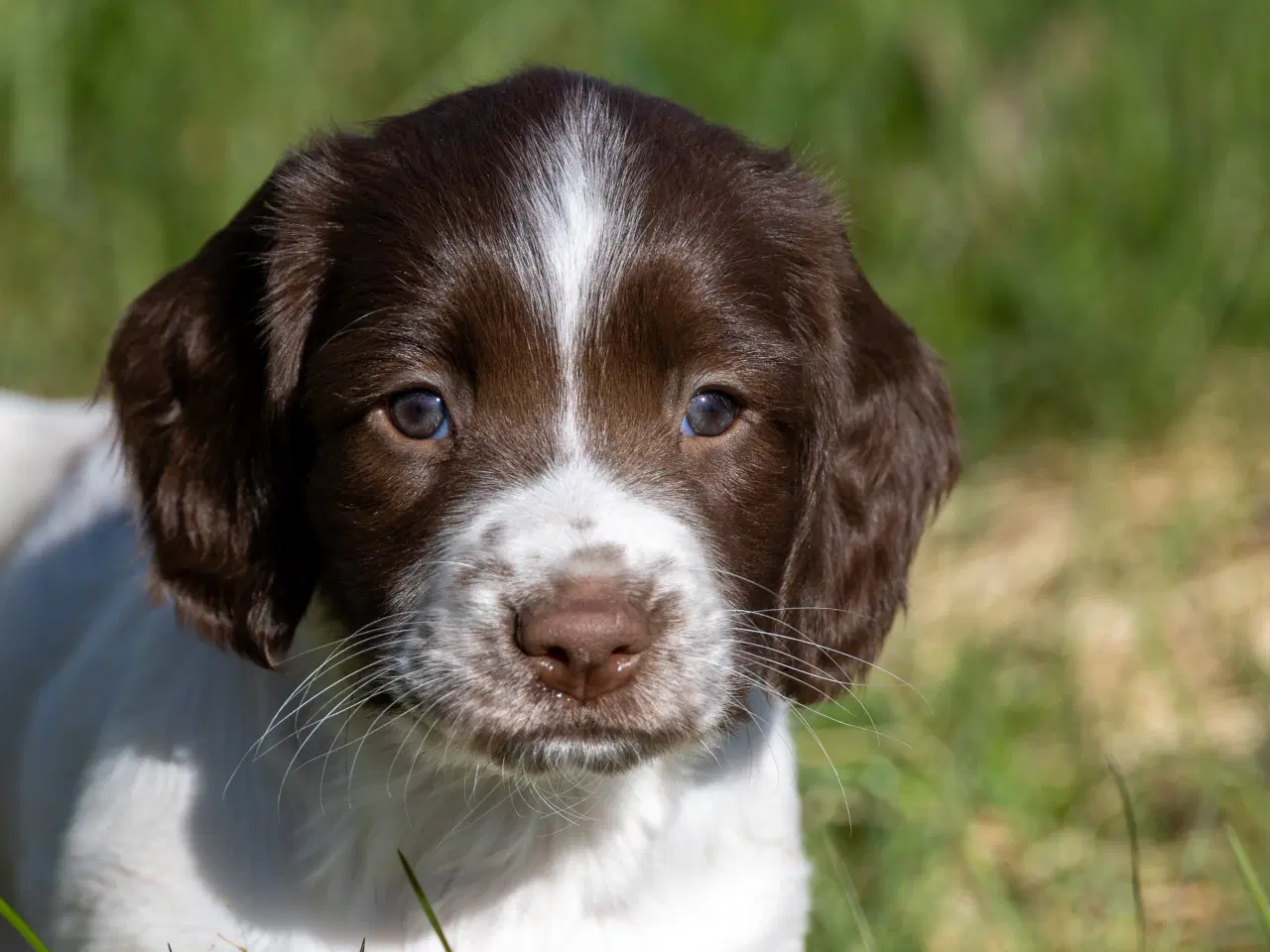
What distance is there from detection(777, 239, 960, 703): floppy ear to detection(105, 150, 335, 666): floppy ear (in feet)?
3.08

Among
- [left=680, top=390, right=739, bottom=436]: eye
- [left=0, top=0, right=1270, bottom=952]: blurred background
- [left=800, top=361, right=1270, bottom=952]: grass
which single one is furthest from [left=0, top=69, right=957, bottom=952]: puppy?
[left=0, top=0, right=1270, bottom=952]: blurred background

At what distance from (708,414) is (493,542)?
1.71 feet

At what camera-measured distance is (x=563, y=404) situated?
10.3 feet

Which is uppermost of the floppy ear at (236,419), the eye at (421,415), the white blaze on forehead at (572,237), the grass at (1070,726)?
the white blaze on forehead at (572,237)

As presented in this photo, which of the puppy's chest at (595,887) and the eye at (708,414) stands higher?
the eye at (708,414)

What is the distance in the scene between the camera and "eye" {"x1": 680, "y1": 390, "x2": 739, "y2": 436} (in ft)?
10.7

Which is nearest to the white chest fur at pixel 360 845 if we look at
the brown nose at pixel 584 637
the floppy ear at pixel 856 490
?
the floppy ear at pixel 856 490

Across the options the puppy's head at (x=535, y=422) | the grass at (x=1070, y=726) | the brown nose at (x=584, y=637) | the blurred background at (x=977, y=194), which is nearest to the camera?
the brown nose at (x=584, y=637)

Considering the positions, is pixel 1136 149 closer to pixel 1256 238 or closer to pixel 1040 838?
pixel 1256 238

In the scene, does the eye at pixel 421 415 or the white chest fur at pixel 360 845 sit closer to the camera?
the eye at pixel 421 415

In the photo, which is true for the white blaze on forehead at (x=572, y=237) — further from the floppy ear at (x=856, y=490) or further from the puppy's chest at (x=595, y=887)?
the puppy's chest at (x=595, y=887)

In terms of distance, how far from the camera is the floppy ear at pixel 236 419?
334 cm

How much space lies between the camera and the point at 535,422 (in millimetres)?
3141

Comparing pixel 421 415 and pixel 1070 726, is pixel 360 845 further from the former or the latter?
pixel 1070 726
